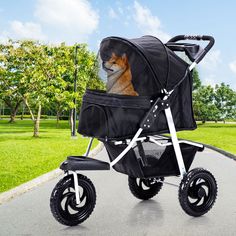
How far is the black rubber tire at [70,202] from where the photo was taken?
5219mm

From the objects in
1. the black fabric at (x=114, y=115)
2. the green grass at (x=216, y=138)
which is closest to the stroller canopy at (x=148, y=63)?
the black fabric at (x=114, y=115)

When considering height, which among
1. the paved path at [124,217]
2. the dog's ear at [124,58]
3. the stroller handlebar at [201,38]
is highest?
the stroller handlebar at [201,38]

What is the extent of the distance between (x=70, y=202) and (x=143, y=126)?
3.70ft

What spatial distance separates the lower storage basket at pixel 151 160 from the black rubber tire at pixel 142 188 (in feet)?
2.45

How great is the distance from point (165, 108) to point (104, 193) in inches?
95.7

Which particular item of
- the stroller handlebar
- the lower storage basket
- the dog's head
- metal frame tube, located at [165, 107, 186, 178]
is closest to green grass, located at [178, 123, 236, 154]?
the stroller handlebar

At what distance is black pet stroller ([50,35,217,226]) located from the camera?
534 cm

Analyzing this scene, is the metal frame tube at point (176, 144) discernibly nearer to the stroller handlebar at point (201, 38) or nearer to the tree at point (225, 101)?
the stroller handlebar at point (201, 38)

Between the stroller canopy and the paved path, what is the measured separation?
4.76 feet

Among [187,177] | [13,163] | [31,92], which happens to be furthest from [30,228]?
[31,92]

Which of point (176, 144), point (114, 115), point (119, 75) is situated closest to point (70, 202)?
point (114, 115)

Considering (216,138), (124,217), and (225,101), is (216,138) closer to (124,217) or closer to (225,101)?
(124,217)

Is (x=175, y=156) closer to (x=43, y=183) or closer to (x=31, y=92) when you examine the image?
(x=43, y=183)

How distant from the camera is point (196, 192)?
595cm
